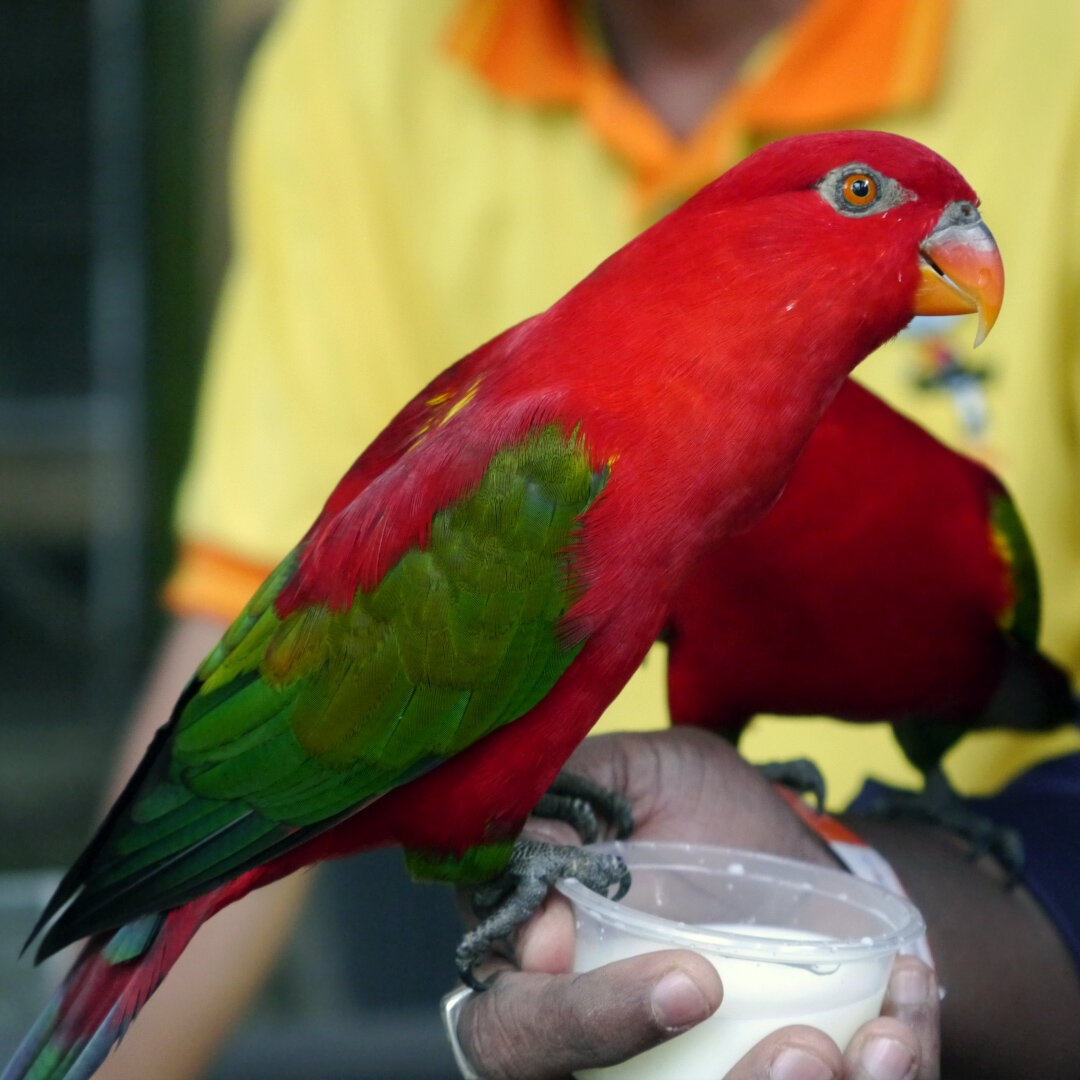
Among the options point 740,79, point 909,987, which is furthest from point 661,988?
point 740,79

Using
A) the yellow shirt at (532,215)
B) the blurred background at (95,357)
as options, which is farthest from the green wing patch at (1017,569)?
the blurred background at (95,357)

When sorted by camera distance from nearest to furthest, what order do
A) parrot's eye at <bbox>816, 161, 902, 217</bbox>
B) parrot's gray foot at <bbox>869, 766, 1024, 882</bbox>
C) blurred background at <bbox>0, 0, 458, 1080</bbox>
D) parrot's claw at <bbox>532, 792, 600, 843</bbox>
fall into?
parrot's eye at <bbox>816, 161, 902, 217</bbox> → parrot's claw at <bbox>532, 792, 600, 843</bbox> → parrot's gray foot at <bbox>869, 766, 1024, 882</bbox> → blurred background at <bbox>0, 0, 458, 1080</bbox>

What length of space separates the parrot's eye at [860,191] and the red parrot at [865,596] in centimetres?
14

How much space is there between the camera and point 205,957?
2.75 ft

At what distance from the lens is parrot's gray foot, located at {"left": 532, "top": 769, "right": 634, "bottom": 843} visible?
596 mm

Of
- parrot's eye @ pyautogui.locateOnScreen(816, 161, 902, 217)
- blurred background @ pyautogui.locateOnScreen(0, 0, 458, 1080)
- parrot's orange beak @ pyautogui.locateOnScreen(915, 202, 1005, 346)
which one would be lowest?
blurred background @ pyautogui.locateOnScreen(0, 0, 458, 1080)

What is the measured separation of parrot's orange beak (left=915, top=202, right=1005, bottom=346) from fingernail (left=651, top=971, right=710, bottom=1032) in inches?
9.6

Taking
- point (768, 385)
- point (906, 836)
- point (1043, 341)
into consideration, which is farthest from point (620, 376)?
point (1043, 341)

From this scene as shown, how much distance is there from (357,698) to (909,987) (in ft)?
0.78

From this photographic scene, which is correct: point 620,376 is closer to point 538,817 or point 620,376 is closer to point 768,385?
point 768,385

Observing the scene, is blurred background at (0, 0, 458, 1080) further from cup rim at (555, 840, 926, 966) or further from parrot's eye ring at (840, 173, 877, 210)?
parrot's eye ring at (840, 173, 877, 210)

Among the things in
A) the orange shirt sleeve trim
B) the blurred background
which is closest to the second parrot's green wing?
the orange shirt sleeve trim

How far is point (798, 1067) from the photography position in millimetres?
467

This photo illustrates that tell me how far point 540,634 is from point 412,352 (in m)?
0.56
